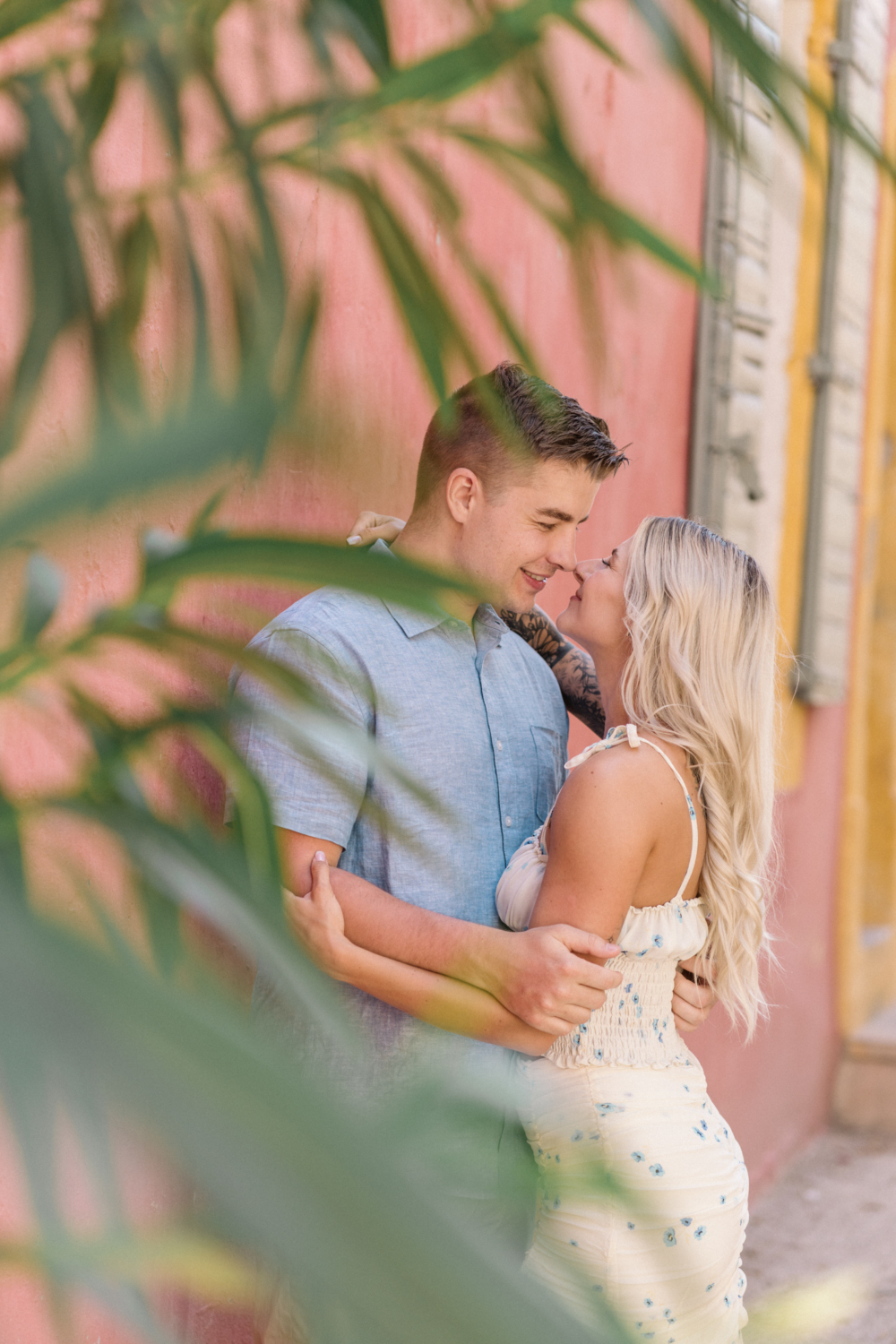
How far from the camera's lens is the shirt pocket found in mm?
2104

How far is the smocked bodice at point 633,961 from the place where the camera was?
193 cm

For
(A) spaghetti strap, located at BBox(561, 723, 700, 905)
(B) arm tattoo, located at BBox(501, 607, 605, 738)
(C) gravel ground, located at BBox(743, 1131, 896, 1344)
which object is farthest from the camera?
(C) gravel ground, located at BBox(743, 1131, 896, 1344)

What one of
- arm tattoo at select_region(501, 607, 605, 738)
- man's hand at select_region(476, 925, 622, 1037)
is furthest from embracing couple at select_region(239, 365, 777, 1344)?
arm tattoo at select_region(501, 607, 605, 738)

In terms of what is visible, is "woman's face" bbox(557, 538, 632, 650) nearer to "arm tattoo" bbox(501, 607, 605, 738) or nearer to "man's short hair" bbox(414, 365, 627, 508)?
"man's short hair" bbox(414, 365, 627, 508)

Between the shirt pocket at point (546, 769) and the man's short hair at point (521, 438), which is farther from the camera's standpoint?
the shirt pocket at point (546, 769)

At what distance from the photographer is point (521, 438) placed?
1.86 m

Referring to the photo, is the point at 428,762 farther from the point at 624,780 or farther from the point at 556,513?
the point at 556,513

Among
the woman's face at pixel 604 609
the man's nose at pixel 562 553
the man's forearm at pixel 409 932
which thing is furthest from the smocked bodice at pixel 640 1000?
the man's nose at pixel 562 553

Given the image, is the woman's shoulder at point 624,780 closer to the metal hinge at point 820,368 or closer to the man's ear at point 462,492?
the man's ear at point 462,492

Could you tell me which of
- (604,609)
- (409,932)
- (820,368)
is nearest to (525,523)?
(604,609)

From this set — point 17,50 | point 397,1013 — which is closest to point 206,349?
point 17,50

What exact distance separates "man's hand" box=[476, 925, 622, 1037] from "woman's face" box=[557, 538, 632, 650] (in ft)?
1.60

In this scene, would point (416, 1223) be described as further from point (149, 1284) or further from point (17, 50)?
point (17, 50)

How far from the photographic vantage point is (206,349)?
51 cm
